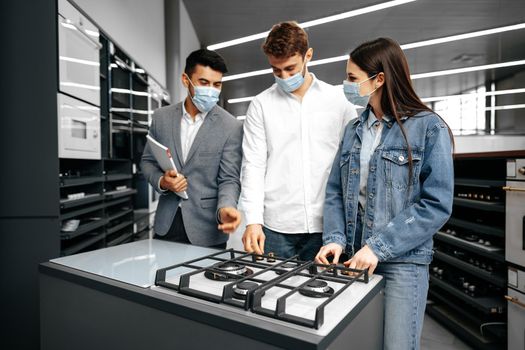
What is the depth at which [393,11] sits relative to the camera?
5395 millimetres

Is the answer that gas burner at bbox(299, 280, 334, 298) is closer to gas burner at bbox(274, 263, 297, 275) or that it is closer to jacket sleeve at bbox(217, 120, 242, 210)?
gas burner at bbox(274, 263, 297, 275)

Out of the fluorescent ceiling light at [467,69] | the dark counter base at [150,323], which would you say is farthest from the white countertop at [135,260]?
the fluorescent ceiling light at [467,69]

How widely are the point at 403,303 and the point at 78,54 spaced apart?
7.19 ft

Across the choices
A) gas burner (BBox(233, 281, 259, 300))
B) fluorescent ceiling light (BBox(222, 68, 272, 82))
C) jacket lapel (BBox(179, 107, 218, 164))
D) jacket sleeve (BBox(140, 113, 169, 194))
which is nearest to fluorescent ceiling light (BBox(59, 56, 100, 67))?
jacket sleeve (BBox(140, 113, 169, 194))

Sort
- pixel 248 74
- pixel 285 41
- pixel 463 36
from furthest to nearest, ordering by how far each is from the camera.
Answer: pixel 248 74
pixel 463 36
pixel 285 41

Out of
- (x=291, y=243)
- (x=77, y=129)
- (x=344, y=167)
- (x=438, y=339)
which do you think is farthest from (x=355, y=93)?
(x=438, y=339)

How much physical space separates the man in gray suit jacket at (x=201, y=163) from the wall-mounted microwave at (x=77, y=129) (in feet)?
1.97

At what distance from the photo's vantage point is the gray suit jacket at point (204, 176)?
1.73 m

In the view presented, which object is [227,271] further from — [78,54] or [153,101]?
[153,101]

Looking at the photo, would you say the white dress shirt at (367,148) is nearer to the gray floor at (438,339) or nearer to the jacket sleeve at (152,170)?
the jacket sleeve at (152,170)

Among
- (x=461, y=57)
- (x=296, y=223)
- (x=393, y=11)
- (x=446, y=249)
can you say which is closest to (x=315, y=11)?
(x=393, y=11)

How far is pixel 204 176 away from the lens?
5.73ft

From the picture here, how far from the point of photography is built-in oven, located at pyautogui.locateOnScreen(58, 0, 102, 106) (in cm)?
206

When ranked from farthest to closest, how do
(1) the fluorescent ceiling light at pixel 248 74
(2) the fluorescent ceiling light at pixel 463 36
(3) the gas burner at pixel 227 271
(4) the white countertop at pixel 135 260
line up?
1. (1) the fluorescent ceiling light at pixel 248 74
2. (2) the fluorescent ceiling light at pixel 463 36
3. (4) the white countertop at pixel 135 260
4. (3) the gas burner at pixel 227 271
